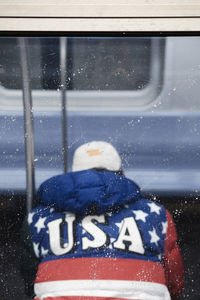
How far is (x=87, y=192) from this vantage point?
4.77ft

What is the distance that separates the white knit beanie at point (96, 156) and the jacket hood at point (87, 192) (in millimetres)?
20

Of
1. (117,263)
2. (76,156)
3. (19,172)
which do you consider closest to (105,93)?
(76,156)

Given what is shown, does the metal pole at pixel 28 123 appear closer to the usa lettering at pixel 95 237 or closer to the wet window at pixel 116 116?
the wet window at pixel 116 116

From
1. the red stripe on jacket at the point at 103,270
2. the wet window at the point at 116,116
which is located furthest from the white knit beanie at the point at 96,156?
the red stripe on jacket at the point at 103,270

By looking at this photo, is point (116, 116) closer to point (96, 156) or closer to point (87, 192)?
point (96, 156)

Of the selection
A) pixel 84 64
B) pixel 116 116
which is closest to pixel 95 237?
pixel 116 116

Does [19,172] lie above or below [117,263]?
above

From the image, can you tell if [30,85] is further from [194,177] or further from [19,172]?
[194,177]

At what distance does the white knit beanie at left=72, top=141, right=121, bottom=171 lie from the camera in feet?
4.76

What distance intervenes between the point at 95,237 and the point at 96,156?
0.24 meters
